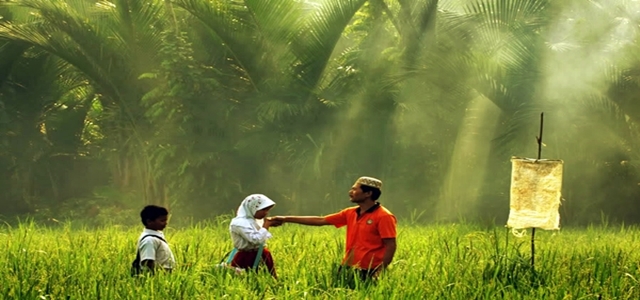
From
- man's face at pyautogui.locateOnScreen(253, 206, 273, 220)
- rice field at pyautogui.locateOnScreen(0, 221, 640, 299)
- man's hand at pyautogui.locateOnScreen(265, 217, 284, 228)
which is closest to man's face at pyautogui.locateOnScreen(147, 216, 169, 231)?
rice field at pyautogui.locateOnScreen(0, 221, 640, 299)

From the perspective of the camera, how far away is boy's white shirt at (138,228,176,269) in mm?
5641

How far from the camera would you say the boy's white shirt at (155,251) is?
18.5 feet

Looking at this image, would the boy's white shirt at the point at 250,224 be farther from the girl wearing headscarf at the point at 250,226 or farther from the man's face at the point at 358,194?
the man's face at the point at 358,194

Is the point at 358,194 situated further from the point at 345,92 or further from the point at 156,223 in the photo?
the point at 345,92

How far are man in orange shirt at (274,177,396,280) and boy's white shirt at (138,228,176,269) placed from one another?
0.75m

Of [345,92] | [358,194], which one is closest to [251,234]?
[358,194]

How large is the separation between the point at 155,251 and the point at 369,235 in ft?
4.25

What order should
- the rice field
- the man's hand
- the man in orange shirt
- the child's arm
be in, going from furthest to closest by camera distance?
the man's hand, the man in orange shirt, the child's arm, the rice field

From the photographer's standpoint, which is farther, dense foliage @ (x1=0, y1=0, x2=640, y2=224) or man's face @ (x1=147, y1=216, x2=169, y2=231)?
dense foliage @ (x1=0, y1=0, x2=640, y2=224)

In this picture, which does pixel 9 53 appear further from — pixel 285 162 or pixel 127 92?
pixel 285 162

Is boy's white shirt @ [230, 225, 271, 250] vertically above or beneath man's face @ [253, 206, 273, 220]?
beneath

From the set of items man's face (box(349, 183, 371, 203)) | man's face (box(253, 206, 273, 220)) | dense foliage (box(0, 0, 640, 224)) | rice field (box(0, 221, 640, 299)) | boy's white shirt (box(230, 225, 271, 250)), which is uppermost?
dense foliage (box(0, 0, 640, 224))

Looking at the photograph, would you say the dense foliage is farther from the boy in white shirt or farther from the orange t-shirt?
the boy in white shirt

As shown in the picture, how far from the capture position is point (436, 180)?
52.1 feet
